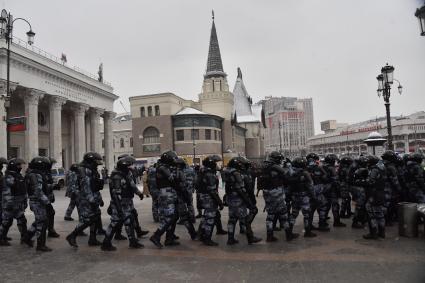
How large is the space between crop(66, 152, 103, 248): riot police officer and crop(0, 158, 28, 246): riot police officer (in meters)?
1.40

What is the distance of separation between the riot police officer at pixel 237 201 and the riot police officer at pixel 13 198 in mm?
4707

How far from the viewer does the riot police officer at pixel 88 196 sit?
25.0ft

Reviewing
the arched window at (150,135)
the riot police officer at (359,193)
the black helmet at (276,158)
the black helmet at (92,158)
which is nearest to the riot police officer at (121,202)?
the black helmet at (92,158)

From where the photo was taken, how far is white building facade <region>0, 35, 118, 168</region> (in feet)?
96.0

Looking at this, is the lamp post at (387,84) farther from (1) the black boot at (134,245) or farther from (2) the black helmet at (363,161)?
(1) the black boot at (134,245)

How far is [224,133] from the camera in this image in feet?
197

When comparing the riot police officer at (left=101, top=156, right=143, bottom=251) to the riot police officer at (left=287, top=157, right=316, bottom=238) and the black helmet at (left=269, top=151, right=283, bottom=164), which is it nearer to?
the black helmet at (left=269, top=151, right=283, bottom=164)

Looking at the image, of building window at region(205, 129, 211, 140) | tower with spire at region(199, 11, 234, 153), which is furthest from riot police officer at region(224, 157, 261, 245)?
tower with spire at region(199, 11, 234, 153)

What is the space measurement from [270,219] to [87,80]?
36889 millimetres

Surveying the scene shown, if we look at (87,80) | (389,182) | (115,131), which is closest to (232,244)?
(389,182)

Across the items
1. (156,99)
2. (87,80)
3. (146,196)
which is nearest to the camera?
(146,196)

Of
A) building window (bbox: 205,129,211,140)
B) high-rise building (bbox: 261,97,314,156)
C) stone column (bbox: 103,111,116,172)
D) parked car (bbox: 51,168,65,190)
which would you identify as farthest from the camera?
high-rise building (bbox: 261,97,314,156)

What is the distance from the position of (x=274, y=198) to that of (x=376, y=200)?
6.99ft

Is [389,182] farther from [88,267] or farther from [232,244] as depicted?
[88,267]
